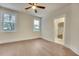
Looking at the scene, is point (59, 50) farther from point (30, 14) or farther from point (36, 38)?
point (30, 14)

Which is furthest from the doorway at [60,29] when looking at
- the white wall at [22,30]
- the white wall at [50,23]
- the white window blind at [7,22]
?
the white window blind at [7,22]

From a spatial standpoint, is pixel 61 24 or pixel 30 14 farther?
pixel 30 14

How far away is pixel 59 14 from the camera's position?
6.62 feet

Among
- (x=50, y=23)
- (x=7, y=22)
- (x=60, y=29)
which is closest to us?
(x=7, y=22)

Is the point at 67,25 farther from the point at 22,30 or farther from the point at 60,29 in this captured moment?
the point at 22,30

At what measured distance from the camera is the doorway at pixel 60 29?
1.99 meters

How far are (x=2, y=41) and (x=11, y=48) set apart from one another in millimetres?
328

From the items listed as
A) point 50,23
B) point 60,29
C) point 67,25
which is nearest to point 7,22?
point 50,23

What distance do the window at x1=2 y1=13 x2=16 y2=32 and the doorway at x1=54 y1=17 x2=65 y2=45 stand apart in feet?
2.98

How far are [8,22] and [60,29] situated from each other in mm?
1091

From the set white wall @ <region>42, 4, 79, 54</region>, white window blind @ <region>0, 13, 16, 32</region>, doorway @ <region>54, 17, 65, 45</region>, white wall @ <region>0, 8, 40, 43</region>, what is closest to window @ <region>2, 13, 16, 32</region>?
white window blind @ <region>0, 13, 16, 32</region>

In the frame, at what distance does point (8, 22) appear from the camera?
6.20 feet

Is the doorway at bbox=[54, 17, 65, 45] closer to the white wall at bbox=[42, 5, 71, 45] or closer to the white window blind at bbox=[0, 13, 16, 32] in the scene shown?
Answer: the white wall at bbox=[42, 5, 71, 45]

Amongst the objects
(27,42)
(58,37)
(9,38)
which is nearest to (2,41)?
(9,38)
